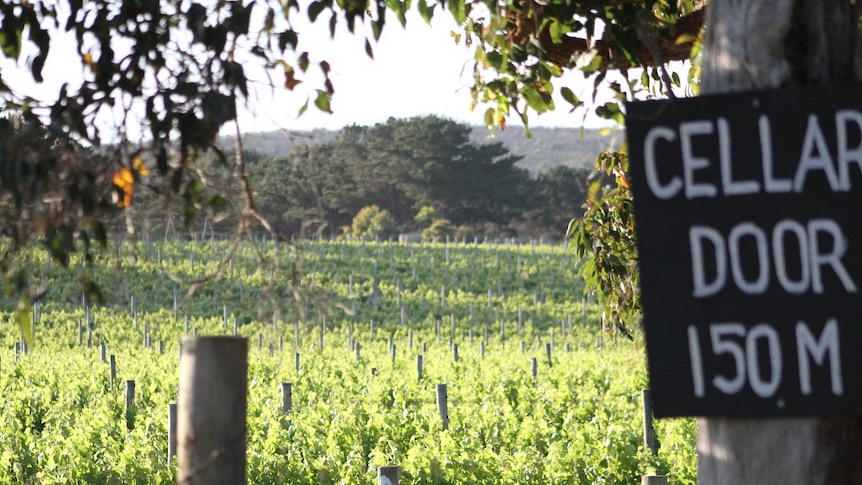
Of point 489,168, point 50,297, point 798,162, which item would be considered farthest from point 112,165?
point 489,168

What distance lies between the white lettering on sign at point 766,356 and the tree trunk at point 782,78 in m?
0.08

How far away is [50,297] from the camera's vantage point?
3594 centimetres

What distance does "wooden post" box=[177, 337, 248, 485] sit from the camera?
7.72ft

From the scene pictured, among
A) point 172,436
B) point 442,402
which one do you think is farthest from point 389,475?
point 442,402

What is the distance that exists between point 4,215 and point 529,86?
1838 millimetres

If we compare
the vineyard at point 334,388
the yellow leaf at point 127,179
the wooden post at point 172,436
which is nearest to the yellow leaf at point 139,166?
the yellow leaf at point 127,179

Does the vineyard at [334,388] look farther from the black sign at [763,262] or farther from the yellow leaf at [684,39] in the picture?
the yellow leaf at [684,39]

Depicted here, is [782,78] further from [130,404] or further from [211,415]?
[130,404]

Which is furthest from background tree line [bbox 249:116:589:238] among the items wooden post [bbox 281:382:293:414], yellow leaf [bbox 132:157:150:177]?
yellow leaf [bbox 132:157:150:177]

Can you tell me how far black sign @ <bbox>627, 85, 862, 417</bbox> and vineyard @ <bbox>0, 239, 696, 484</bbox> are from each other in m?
0.81

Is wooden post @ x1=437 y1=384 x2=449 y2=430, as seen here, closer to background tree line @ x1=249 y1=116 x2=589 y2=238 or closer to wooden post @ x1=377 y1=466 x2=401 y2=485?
wooden post @ x1=377 y1=466 x2=401 y2=485

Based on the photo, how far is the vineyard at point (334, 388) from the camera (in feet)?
25.9

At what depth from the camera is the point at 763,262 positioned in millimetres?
2271

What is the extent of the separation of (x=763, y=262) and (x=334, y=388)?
49.0 ft
